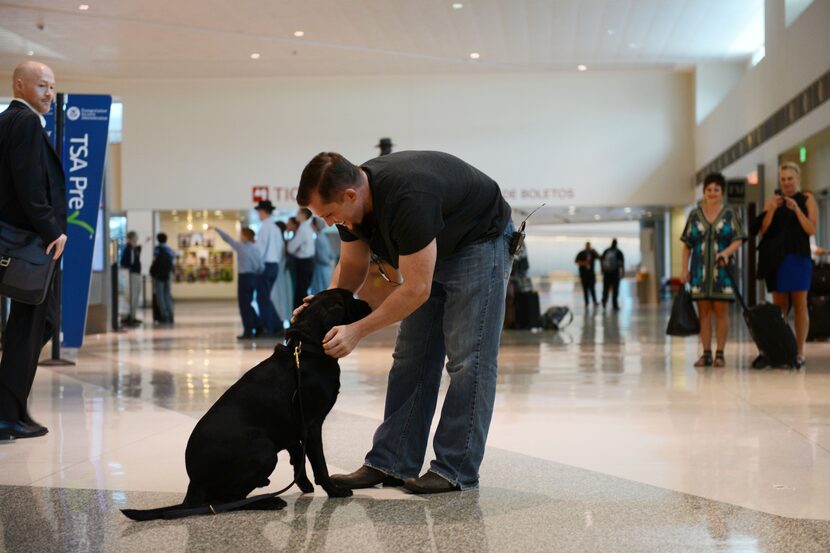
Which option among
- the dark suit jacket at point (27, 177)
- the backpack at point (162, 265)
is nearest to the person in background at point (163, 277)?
the backpack at point (162, 265)

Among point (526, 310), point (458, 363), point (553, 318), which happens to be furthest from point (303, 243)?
point (458, 363)

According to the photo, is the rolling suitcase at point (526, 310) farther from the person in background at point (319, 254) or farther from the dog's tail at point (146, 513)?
the dog's tail at point (146, 513)

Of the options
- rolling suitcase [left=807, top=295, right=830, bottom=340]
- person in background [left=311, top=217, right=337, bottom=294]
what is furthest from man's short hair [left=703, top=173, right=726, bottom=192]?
person in background [left=311, top=217, right=337, bottom=294]

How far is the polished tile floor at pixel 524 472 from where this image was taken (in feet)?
9.14

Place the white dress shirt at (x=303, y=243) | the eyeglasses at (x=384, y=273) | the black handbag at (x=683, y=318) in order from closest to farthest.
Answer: the eyeglasses at (x=384, y=273) → the black handbag at (x=683, y=318) → the white dress shirt at (x=303, y=243)

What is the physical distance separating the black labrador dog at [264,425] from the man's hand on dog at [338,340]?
0.06m

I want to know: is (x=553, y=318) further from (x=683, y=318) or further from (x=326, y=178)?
(x=326, y=178)

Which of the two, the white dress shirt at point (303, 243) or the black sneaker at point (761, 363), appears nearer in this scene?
the black sneaker at point (761, 363)

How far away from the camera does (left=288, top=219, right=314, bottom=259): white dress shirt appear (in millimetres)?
12227

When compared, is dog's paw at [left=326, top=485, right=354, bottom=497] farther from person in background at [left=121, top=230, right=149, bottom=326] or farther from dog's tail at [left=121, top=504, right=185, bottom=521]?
person in background at [left=121, top=230, right=149, bottom=326]

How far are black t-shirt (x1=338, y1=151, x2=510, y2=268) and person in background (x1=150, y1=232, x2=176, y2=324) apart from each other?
555 inches

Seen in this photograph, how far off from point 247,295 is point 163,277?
18.3 feet

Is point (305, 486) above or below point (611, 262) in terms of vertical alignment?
below

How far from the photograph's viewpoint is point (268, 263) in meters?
12.2
